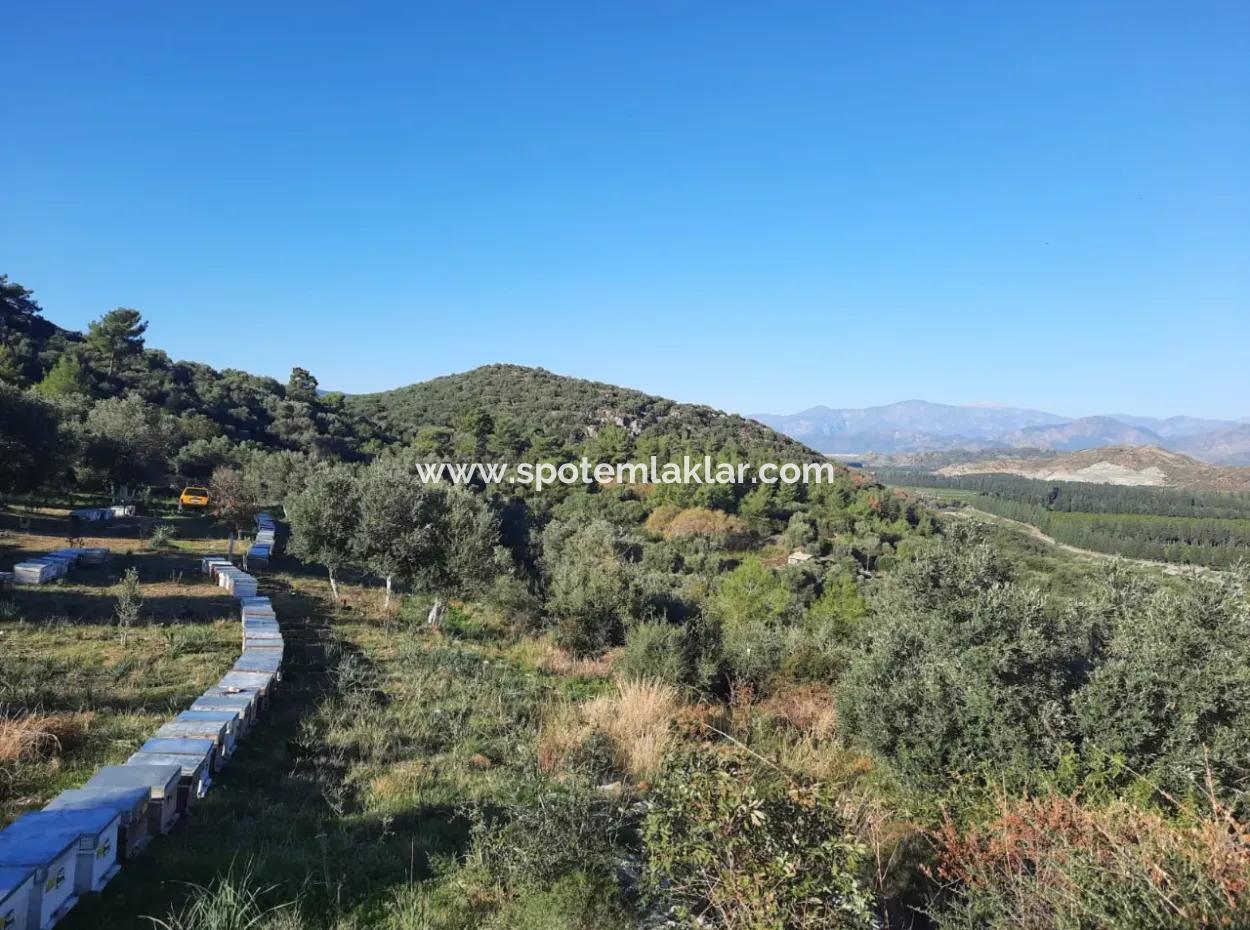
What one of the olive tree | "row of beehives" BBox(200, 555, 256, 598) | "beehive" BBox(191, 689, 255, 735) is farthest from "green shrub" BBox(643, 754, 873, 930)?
the olive tree

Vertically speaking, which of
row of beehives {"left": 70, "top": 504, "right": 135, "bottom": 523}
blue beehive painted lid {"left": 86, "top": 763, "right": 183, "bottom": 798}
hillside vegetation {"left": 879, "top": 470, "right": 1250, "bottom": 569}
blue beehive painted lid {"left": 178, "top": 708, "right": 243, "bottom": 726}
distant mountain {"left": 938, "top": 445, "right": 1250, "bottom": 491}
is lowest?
hillside vegetation {"left": 879, "top": 470, "right": 1250, "bottom": 569}

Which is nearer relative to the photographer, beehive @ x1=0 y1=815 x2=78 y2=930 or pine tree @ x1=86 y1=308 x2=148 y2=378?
beehive @ x1=0 y1=815 x2=78 y2=930

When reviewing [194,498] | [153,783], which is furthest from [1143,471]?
[153,783]

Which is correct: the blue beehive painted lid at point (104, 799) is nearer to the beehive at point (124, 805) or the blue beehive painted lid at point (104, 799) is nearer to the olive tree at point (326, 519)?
the beehive at point (124, 805)

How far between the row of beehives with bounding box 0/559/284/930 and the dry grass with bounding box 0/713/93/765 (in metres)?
1.12

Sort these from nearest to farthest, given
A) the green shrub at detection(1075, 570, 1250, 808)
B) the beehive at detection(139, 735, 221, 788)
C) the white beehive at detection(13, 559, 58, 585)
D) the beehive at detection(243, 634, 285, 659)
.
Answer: the beehive at detection(139, 735, 221, 788), the green shrub at detection(1075, 570, 1250, 808), the beehive at detection(243, 634, 285, 659), the white beehive at detection(13, 559, 58, 585)

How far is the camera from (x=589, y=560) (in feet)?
54.1

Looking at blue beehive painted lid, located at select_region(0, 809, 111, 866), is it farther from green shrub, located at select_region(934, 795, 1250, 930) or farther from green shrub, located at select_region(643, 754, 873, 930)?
green shrub, located at select_region(934, 795, 1250, 930)

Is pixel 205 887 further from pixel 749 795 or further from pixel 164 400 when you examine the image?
pixel 164 400

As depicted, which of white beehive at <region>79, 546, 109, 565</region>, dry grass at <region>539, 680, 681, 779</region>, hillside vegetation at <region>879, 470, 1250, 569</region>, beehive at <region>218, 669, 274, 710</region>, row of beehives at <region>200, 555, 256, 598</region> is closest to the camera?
Result: dry grass at <region>539, 680, 681, 779</region>

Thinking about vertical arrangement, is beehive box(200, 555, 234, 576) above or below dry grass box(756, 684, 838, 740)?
above

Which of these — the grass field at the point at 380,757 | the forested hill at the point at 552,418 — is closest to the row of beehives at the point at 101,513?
the grass field at the point at 380,757

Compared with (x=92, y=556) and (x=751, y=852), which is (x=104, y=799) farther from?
(x=92, y=556)

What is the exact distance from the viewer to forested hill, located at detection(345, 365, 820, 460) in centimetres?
6719
